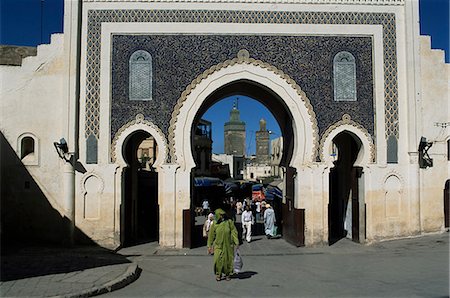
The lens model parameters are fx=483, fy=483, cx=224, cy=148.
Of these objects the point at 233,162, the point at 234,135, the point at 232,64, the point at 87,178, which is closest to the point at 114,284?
the point at 87,178

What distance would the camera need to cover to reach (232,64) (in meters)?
12.1

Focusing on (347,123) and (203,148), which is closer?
(347,123)

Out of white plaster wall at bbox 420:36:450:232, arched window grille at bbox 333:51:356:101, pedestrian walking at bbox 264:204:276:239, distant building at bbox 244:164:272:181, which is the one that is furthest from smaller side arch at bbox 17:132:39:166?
distant building at bbox 244:164:272:181

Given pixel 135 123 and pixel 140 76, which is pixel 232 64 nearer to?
pixel 140 76

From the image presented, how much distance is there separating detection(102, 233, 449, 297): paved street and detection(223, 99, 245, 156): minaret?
2063 inches

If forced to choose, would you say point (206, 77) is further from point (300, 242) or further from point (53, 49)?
point (300, 242)

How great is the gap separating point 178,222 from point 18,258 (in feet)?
12.6

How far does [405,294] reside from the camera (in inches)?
271

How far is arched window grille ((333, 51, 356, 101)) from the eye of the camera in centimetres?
1213

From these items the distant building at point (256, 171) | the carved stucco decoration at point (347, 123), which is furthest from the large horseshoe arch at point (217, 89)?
the distant building at point (256, 171)

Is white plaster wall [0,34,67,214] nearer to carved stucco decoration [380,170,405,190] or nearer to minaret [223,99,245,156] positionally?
carved stucco decoration [380,170,405,190]

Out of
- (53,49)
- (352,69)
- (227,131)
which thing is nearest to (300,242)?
(352,69)

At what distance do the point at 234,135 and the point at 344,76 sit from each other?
53216 mm

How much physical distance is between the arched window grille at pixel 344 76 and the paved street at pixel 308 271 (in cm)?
378
